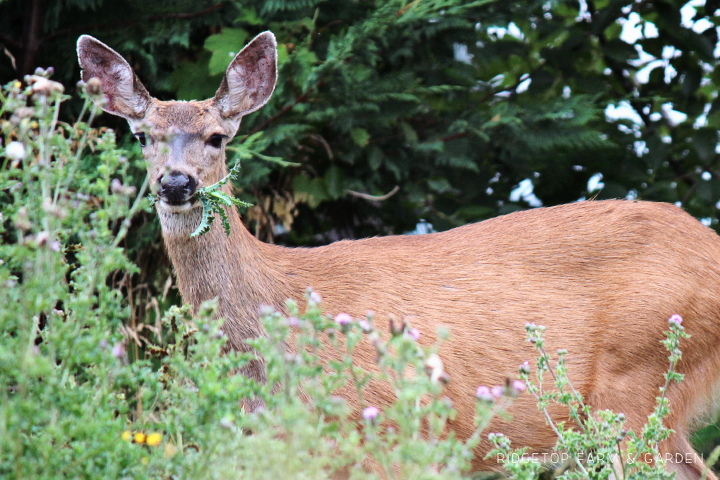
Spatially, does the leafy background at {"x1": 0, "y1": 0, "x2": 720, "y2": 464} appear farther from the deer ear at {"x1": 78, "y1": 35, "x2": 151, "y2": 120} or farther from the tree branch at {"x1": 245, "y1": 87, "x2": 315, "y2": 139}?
the deer ear at {"x1": 78, "y1": 35, "x2": 151, "y2": 120}

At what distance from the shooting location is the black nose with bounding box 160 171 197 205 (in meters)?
3.69

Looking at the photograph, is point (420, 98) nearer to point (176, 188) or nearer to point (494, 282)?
point (494, 282)

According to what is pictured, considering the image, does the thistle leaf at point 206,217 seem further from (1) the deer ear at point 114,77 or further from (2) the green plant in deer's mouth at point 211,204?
(1) the deer ear at point 114,77

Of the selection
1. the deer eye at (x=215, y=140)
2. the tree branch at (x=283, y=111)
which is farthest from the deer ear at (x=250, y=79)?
the tree branch at (x=283, y=111)

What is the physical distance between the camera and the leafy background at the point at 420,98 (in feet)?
18.0

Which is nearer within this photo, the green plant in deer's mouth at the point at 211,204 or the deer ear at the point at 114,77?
the green plant in deer's mouth at the point at 211,204

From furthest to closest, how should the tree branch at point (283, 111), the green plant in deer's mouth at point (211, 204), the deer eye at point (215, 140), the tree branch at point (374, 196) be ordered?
the tree branch at point (374, 196) < the tree branch at point (283, 111) < the deer eye at point (215, 140) < the green plant in deer's mouth at point (211, 204)

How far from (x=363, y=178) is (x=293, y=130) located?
3.20 ft

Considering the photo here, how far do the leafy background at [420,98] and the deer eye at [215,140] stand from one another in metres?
0.90

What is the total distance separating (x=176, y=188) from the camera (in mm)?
3703

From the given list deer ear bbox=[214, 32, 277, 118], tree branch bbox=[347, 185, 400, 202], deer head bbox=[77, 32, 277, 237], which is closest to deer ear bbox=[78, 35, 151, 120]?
deer head bbox=[77, 32, 277, 237]

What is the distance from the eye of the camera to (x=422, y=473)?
2.12 metres

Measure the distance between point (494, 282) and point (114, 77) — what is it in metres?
2.36

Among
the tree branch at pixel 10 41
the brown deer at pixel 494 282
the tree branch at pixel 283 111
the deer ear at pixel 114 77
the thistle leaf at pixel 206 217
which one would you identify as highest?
the tree branch at pixel 10 41
